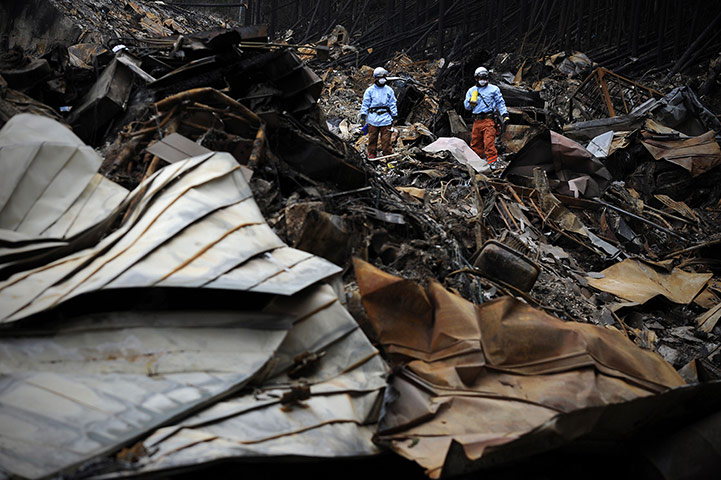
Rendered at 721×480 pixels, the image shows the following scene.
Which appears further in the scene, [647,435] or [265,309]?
[265,309]

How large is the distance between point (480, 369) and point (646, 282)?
351cm

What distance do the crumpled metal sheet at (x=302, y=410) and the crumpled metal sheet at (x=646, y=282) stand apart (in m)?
3.47

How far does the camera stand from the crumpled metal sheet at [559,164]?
6449 millimetres

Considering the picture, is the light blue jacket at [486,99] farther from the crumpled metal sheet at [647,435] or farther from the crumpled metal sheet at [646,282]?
the crumpled metal sheet at [647,435]

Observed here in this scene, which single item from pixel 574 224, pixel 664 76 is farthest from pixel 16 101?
pixel 664 76

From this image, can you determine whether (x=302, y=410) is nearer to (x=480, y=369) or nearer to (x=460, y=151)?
(x=480, y=369)

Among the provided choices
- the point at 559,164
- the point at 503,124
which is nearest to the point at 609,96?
the point at 503,124

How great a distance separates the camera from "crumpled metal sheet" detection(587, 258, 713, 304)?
4918 millimetres

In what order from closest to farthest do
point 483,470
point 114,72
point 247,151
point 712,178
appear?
point 483,470 → point 247,151 → point 114,72 → point 712,178

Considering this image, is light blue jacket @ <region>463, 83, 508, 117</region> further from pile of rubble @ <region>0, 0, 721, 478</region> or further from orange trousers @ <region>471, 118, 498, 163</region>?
pile of rubble @ <region>0, 0, 721, 478</region>

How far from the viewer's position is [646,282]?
5.10 meters

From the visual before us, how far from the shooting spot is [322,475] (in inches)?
79.1

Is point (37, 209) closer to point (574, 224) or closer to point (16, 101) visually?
point (16, 101)

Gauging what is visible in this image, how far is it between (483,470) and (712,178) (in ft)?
22.6
